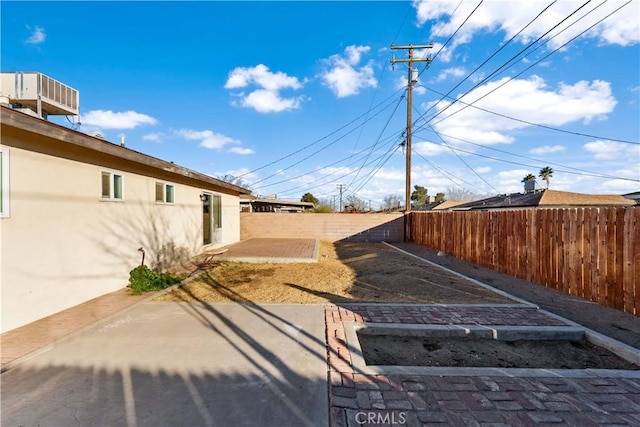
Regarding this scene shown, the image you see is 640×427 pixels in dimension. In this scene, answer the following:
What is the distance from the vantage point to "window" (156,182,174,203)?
25.3ft

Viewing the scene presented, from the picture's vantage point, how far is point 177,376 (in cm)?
271

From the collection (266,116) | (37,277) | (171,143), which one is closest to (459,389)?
(37,277)

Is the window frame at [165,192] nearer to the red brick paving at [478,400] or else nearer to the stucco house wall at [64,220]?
the stucco house wall at [64,220]

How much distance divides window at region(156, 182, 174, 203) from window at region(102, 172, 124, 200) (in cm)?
150

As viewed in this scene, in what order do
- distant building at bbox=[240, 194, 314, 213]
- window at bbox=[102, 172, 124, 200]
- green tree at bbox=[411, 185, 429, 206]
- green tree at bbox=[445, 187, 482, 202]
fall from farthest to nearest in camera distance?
1. green tree at bbox=[445, 187, 482, 202]
2. green tree at bbox=[411, 185, 429, 206]
3. distant building at bbox=[240, 194, 314, 213]
4. window at bbox=[102, 172, 124, 200]

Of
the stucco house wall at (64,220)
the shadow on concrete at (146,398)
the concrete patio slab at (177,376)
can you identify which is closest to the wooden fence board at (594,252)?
the concrete patio slab at (177,376)

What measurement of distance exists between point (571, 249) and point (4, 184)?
9066 mm

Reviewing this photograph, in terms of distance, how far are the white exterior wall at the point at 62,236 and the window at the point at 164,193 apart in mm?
494

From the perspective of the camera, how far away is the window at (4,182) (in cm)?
374

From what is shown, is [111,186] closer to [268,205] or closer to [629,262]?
[629,262]

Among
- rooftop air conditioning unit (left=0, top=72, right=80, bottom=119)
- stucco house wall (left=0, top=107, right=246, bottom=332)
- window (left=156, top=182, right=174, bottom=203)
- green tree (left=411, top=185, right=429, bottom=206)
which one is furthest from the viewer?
green tree (left=411, top=185, right=429, bottom=206)

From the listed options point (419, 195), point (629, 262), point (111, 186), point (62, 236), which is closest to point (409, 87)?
point (629, 262)

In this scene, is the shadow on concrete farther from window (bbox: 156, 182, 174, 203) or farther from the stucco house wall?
window (bbox: 156, 182, 174, 203)

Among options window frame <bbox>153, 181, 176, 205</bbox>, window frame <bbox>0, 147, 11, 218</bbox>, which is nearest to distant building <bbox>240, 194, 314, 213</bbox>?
window frame <bbox>153, 181, 176, 205</bbox>
